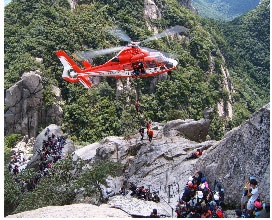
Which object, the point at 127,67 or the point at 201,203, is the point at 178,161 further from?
the point at 201,203

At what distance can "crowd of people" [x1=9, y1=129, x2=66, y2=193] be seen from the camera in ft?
72.8

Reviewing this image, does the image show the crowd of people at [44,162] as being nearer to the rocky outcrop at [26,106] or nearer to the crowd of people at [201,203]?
the rocky outcrop at [26,106]

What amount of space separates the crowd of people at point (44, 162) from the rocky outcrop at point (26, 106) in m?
8.66

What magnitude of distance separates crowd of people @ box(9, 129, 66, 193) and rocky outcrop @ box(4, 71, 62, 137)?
866 cm

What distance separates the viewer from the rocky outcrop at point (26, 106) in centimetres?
3703

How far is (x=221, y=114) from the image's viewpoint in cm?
5091

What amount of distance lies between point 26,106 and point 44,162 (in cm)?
1422

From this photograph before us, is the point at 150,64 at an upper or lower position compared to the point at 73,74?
upper

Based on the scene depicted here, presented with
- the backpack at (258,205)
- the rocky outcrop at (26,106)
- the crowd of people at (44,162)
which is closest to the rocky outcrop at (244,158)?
the backpack at (258,205)

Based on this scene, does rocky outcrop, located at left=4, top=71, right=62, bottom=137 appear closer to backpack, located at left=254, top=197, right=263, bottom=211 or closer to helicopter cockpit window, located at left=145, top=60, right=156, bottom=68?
helicopter cockpit window, located at left=145, top=60, right=156, bottom=68

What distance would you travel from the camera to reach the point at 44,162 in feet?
80.4

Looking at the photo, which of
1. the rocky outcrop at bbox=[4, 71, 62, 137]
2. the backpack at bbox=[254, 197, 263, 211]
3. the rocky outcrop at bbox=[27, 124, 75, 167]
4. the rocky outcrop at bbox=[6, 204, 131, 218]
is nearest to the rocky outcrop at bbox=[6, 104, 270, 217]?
the rocky outcrop at bbox=[6, 204, 131, 218]

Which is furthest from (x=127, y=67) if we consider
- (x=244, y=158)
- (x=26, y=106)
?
(x=26, y=106)

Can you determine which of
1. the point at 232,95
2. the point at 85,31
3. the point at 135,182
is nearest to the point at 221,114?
the point at 232,95
